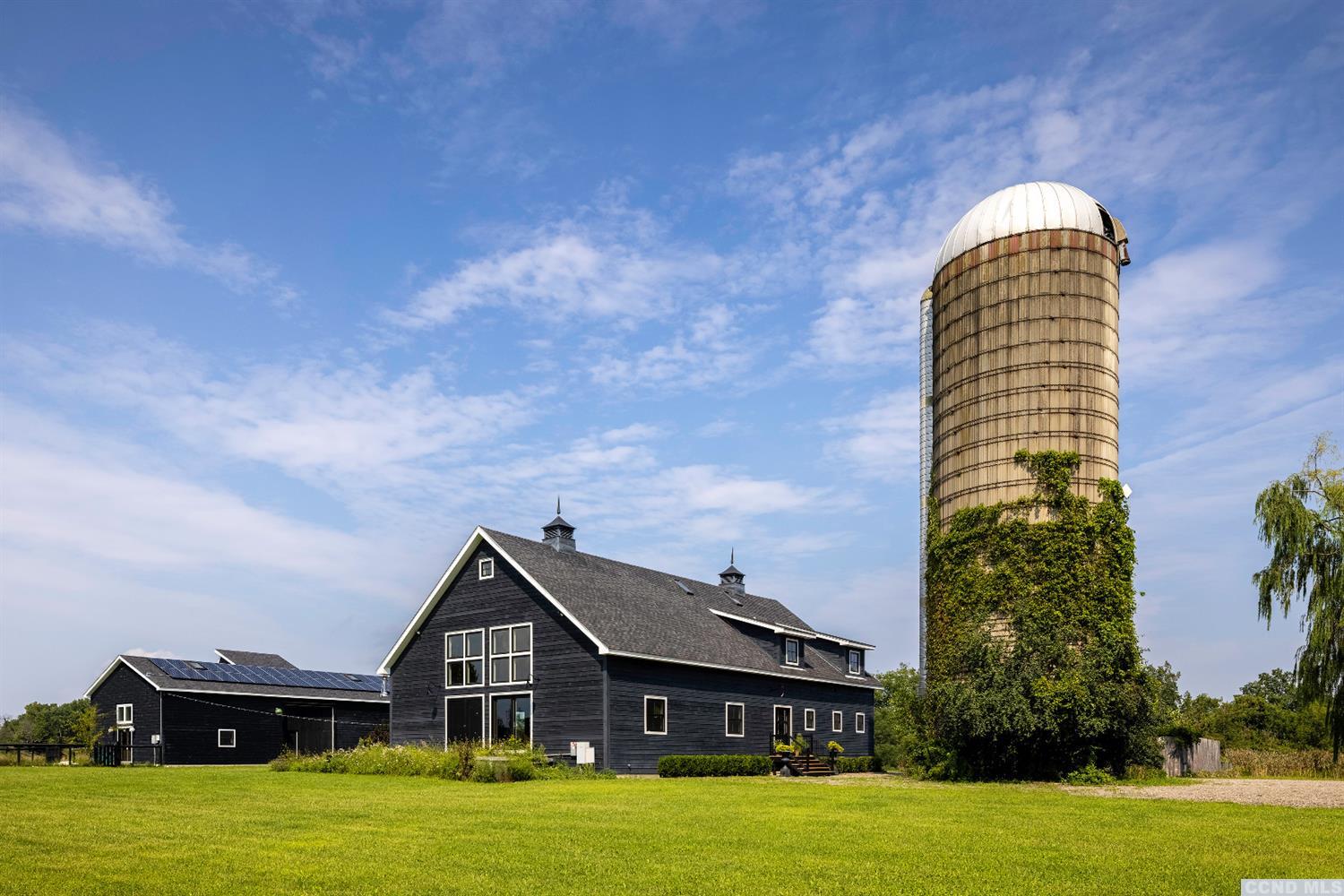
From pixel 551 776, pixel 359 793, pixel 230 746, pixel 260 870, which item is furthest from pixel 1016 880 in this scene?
pixel 230 746

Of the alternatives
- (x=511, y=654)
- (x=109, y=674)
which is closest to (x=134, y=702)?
(x=109, y=674)

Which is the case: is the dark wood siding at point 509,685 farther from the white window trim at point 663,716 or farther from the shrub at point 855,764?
the shrub at point 855,764

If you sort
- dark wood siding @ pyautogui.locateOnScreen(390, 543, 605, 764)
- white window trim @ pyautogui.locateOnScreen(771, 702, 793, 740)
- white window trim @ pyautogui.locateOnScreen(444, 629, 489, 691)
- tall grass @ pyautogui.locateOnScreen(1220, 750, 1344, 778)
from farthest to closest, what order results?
white window trim @ pyautogui.locateOnScreen(771, 702, 793, 740), tall grass @ pyautogui.locateOnScreen(1220, 750, 1344, 778), white window trim @ pyautogui.locateOnScreen(444, 629, 489, 691), dark wood siding @ pyautogui.locateOnScreen(390, 543, 605, 764)

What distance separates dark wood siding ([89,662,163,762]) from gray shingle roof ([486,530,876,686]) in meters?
19.6

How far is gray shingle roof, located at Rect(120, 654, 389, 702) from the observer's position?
43844 millimetres

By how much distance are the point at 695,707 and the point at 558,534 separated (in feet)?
27.9

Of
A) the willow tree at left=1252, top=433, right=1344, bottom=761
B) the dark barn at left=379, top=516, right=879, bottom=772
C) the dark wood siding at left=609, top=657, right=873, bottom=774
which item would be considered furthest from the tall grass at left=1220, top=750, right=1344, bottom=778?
the dark barn at left=379, top=516, right=879, bottom=772

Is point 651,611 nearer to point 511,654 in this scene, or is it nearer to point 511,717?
point 511,654

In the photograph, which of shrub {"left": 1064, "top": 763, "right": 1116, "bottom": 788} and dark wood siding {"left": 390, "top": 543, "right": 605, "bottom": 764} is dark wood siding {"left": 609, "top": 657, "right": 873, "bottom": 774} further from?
shrub {"left": 1064, "top": 763, "right": 1116, "bottom": 788}

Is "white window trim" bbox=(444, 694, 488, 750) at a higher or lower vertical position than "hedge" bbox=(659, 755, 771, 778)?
higher

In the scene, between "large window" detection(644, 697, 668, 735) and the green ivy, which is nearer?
the green ivy

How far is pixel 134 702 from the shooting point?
44.6 m

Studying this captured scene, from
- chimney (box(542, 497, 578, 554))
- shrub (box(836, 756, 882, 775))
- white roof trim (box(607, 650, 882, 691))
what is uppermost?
chimney (box(542, 497, 578, 554))

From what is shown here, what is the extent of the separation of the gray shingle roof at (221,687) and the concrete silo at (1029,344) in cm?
3100
